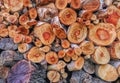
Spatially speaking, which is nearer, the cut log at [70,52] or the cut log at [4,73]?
the cut log at [70,52]

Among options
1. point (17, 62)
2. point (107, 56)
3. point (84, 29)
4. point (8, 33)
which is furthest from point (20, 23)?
point (107, 56)

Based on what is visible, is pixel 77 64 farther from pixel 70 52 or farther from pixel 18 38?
pixel 18 38

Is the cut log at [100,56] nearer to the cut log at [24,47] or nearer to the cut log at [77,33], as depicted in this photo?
the cut log at [77,33]

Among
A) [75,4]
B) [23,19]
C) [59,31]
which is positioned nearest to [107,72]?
[59,31]

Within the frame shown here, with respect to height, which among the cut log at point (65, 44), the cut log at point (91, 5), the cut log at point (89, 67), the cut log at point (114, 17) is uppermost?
the cut log at point (91, 5)

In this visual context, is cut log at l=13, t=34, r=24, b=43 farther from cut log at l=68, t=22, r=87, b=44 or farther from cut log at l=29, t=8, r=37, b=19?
cut log at l=68, t=22, r=87, b=44

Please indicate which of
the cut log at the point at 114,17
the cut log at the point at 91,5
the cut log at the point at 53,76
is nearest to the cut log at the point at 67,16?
the cut log at the point at 91,5

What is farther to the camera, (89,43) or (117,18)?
(117,18)

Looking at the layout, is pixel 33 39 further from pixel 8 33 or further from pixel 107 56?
pixel 107 56
